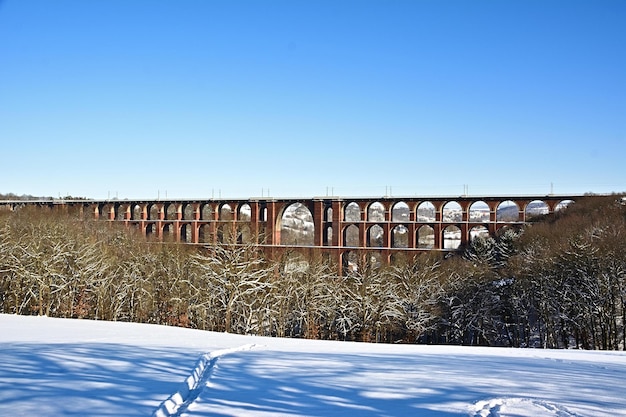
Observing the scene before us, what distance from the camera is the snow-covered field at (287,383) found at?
16.9 feet

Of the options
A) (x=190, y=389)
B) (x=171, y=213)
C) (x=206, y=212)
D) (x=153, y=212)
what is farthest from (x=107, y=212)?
(x=190, y=389)

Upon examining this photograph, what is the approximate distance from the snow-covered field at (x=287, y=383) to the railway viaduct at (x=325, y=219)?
23.3 m

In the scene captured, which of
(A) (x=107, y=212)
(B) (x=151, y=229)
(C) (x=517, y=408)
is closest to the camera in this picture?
(C) (x=517, y=408)

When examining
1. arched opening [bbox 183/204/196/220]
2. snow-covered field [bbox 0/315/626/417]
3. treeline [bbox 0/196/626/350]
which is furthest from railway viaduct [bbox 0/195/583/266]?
snow-covered field [bbox 0/315/626/417]

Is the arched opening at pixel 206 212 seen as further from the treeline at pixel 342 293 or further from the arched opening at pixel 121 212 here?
the treeline at pixel 342 293

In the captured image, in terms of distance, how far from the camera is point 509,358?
970 cm

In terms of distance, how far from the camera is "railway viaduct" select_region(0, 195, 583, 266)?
40.2 metres

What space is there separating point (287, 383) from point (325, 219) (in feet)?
130

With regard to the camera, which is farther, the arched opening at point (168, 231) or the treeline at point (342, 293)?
the arched opening at point (168, 231)

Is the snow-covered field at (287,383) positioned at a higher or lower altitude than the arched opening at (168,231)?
lower

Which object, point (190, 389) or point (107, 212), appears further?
point (107, 212)

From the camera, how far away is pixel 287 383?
643 centimetres

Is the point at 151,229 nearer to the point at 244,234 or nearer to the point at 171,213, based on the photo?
the point at 171,213

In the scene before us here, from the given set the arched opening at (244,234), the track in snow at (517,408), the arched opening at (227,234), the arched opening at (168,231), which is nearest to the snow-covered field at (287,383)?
the track in snow at (517,408)
